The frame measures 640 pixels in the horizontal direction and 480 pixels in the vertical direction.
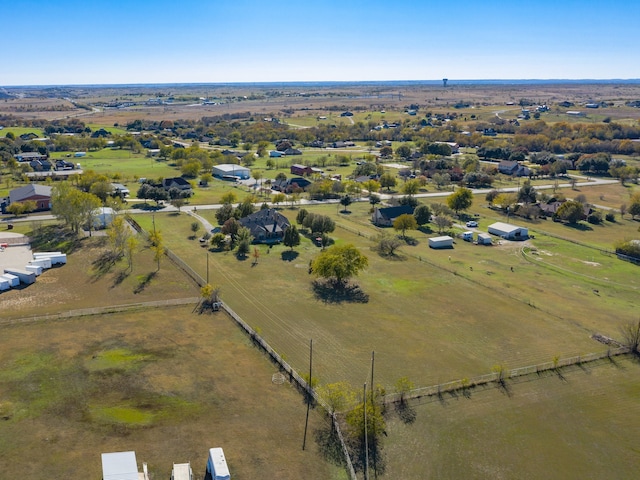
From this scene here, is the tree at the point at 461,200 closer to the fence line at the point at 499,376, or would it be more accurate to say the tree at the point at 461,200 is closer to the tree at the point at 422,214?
the tree at the point at 422,214

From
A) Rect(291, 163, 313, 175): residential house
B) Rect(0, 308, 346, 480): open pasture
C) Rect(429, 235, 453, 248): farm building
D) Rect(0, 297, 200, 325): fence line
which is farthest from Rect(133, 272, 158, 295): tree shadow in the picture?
Rect(291, 163, 313, 175): residential house

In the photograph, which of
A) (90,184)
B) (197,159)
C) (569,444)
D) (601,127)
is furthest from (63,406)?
(601,127)

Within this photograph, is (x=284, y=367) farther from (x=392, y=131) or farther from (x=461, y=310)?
(x=392, y=131)

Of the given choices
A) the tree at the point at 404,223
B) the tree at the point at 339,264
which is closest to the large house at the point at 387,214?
the tree at the point at 404,223

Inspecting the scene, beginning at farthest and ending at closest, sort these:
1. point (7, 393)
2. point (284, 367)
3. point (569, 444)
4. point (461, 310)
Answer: point (461, 310) → point (284, 367) → point (7, 393) → point (569, 444)

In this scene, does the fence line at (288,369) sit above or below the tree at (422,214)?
below

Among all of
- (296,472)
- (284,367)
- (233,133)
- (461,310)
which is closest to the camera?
(296,472)
